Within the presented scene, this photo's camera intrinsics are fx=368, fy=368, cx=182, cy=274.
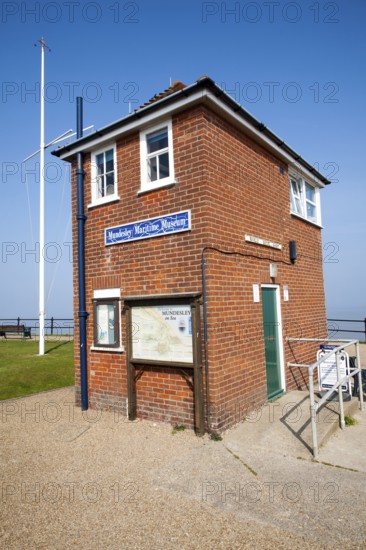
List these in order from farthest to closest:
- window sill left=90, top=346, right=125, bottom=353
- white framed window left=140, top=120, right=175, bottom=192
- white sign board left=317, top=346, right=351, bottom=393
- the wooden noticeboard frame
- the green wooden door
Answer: the green wooden door
white sign board left=317, top=346, right=351, bottom=393
window sill left=90, top=346, right=125, bottom=353
white framed window left=140, top=120, right=175, bottom=192
the wooden noticeboard frame

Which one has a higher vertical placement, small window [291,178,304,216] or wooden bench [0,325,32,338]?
small window [291,178,304,216]

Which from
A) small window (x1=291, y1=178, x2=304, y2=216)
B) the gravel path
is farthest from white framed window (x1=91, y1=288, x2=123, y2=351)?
small window (x1=291, y1=178, x2=304, y2=216)

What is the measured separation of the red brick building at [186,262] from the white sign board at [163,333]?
0.02m

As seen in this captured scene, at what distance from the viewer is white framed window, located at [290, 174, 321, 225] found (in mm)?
9180

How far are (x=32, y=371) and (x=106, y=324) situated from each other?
5.16 meters

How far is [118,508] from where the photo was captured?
12.1ft

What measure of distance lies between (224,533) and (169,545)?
1.65 ft

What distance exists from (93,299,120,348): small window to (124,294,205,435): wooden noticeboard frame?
1.65 feet

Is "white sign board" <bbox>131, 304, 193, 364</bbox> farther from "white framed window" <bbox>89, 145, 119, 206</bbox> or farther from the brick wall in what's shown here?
"white framed window" <bbox>89, 145, 119, 206</bbox>

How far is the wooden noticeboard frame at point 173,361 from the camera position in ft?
17.9

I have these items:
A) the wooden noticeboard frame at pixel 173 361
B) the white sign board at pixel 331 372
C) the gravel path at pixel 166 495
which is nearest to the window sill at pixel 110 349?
the wooden noticeboard frame at pixel 173 361

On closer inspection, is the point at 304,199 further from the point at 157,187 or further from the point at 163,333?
the point at 163,333

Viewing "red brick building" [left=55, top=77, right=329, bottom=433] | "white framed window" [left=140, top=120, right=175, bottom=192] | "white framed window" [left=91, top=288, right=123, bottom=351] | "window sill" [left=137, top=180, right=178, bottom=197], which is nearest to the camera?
"red brick building" [left=55, top=77, right=329, bottom=433]

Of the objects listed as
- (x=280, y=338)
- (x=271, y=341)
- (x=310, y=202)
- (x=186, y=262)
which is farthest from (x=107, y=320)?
(x=310, y=202)
